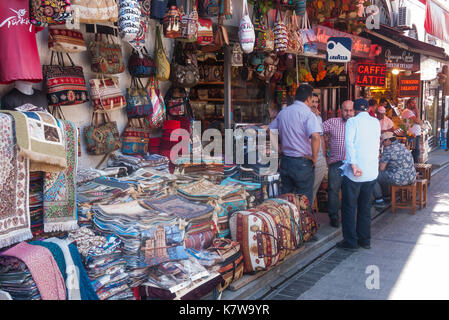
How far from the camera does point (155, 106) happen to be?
6.02m

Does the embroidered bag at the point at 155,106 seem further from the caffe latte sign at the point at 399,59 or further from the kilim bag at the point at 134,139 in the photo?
the caffe latte sign at the point at 399,59

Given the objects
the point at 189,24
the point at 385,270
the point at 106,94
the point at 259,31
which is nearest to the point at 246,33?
the point at 259,31

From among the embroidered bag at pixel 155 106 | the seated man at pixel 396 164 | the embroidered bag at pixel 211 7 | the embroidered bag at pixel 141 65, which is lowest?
the seated man at pixel 396 164

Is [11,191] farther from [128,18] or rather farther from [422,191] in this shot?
[422,191]

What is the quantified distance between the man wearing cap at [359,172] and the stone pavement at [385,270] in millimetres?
263

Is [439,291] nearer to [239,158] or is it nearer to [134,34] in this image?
[239,158]

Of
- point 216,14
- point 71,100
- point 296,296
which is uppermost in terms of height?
point 216,14

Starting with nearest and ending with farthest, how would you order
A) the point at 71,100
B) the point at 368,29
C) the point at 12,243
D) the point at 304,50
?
the point at 12,243
the point at 71,100
the point at 304,50
the point at 368,29

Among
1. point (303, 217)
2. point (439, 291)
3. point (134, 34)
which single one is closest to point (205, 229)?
point (303, 217)

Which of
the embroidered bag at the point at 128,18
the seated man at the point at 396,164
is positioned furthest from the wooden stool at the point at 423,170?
the embroidered bag at the point at 128,18

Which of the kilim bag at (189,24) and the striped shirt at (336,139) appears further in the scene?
the striped shirt at (336,139)

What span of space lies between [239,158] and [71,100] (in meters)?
2.78

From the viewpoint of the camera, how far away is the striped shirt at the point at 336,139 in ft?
23.8
